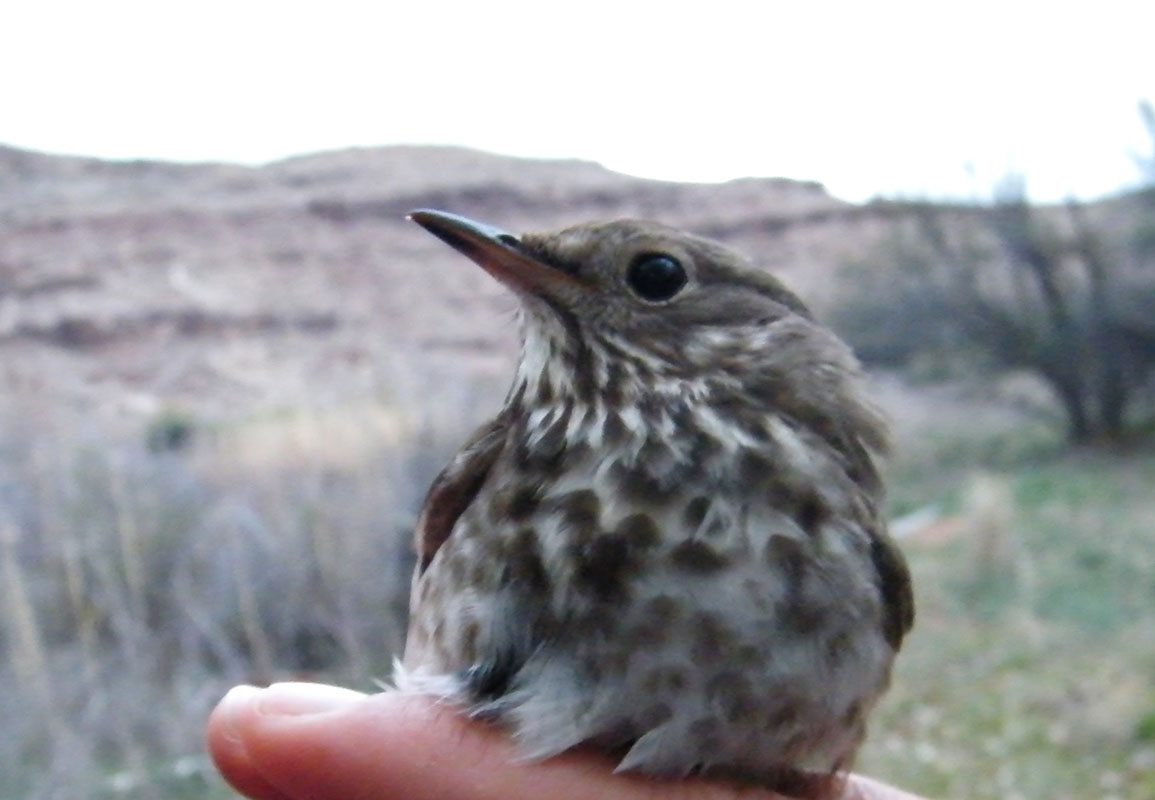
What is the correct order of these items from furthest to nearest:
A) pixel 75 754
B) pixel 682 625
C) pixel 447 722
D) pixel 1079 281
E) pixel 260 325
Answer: pixel 1079 281
pixel 260 325
pixel 75 754
pixel 447 722
pixel 682 625

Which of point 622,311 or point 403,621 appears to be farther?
point 403,621

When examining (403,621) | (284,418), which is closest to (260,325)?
(284,418)

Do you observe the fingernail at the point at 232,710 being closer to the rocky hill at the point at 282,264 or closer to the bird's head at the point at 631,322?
the bird's head at the point at 631,322

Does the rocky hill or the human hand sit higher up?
the rocky hill

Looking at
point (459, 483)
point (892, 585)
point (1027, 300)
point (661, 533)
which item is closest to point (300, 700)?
point (459, 483)

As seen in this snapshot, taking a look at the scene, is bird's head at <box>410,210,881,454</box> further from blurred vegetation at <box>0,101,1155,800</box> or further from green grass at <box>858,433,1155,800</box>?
green grass at <box>858,433,1155,800</box>

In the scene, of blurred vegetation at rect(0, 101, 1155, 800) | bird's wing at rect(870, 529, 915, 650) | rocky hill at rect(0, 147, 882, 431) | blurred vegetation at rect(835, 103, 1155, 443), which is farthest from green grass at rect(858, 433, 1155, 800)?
blurred vegetation at rect(835, 103, 1155, 443)

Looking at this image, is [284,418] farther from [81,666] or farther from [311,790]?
[311,790]

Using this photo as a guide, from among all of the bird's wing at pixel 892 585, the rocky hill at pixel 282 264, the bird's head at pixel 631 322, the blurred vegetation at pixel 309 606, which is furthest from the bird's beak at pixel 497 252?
the rocky hill at pixel 282 264
